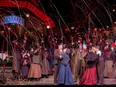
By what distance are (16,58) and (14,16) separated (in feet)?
26.1

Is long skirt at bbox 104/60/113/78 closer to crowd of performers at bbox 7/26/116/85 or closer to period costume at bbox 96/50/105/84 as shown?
crowd of performers at bbox 7/26/116/85

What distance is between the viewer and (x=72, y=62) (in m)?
15.9

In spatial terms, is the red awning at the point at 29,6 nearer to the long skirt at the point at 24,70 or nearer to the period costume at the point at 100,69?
the long skirt at the point at 24,70

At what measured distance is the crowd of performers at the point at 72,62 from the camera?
1331 cm

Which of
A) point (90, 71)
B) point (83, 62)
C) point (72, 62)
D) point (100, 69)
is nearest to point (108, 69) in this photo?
point (83, 62)

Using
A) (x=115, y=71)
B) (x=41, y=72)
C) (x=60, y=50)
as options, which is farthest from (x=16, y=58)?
(x=115, y=71)

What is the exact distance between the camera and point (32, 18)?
79.2ft

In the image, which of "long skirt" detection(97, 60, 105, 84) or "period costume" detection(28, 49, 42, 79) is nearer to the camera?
"long skirt" detection(97, 60, 105, 84)

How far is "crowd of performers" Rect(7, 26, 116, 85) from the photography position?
1331 centimetres

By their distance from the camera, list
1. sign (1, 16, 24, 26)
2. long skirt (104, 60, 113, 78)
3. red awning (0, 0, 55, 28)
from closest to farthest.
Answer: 1. long skirt (104, 60, 113, 78)
2. red awning (0, 0, 55, 28)
3. sign (1, 16, 24, 26)

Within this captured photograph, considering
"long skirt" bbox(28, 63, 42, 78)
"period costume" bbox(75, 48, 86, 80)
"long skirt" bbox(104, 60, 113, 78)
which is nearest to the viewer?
"period costume" bbox(75, 48, 86, 80)

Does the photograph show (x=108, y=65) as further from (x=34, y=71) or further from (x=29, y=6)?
(x=29, y=6)

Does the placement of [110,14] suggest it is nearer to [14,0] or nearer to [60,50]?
[14,0]

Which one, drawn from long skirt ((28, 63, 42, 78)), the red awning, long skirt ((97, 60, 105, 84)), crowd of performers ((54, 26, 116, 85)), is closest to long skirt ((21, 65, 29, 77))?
long skirt ((28, 63, 42, 78))
